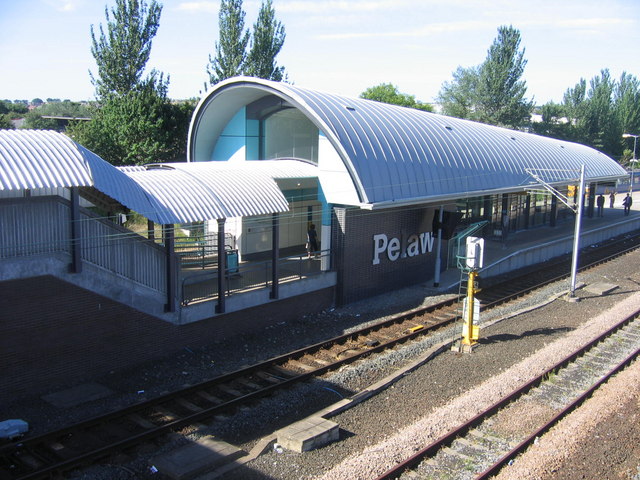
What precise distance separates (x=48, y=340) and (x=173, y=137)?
82.5ft

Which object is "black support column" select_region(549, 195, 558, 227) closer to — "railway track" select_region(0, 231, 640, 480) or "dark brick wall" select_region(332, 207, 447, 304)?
"dark brick wall" select_region(332, 207, 447, 304)

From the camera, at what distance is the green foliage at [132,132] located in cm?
3381

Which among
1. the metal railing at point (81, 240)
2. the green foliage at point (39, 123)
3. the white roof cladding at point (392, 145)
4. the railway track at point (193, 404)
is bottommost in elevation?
the railway track at point (193, 404)

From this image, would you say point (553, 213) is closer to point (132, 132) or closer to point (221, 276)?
point (132, 132)

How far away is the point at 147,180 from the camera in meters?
14.5

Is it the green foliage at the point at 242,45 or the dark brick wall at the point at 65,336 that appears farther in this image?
the green foliage at the point at 242,45

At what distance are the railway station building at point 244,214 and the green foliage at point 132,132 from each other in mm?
7498

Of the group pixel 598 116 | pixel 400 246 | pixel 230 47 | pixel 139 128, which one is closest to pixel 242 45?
pixel 230 47

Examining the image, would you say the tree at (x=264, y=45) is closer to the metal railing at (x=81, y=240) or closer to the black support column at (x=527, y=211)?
the black support column at (x=527, y=211)

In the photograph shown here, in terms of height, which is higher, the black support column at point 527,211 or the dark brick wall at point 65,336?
the black support column at point 527,211

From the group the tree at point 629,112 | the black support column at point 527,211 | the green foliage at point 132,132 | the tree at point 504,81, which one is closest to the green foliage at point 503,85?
the tree at point 504,81

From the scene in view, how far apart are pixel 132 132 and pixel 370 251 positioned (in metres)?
20.3

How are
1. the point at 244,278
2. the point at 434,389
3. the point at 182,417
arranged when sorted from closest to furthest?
the point at 182,417 → the point at 434,389 → the point at 244,278

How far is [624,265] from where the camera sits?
27844 millimetres
